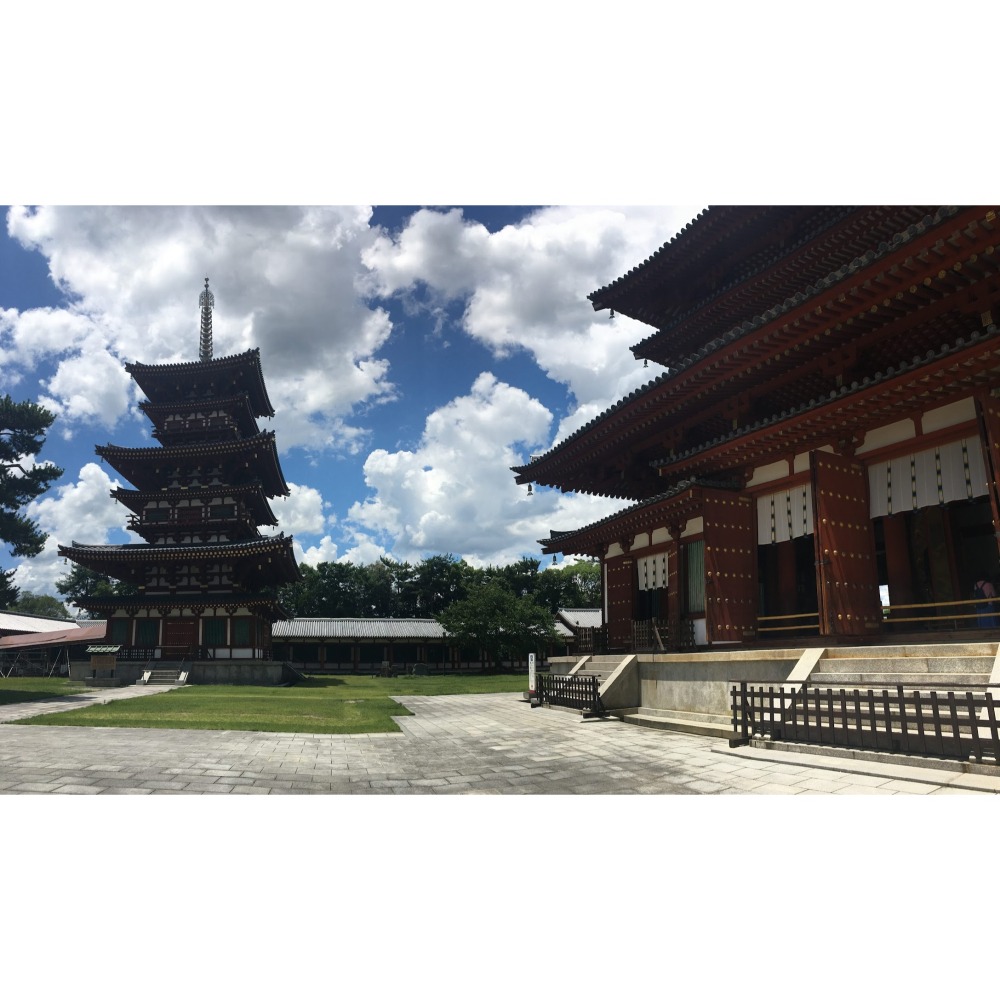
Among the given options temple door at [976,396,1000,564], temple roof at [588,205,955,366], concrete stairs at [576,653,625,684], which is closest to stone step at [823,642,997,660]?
temple door at [976,396,1000,564]

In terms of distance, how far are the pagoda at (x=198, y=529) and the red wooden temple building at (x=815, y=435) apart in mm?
15603

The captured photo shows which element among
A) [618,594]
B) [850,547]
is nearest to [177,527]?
[618,594]

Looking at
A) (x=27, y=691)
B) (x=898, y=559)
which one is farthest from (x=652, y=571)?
A: (x=27, y=691)

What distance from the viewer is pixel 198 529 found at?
24.6 meters

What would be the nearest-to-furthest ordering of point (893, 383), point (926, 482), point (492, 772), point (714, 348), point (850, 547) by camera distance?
1. point (492, 772)
2. point (893, 383)
3. point (926, 482)
4. point (850, 547)
5. point (714, 348)

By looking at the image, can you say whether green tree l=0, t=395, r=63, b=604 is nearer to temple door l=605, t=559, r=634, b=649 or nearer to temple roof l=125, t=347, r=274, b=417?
temple door l=605, t=559, r=634, b=649

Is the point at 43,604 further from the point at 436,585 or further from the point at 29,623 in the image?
the point at 436,585

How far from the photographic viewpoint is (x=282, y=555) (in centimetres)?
2444

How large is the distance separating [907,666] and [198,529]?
23.8 meters

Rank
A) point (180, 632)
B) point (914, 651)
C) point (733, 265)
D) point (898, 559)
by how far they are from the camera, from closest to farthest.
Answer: point (914, 651), point (898, 559), point (733, 265), point (180, 632)

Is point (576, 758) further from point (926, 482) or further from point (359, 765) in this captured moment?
point (926, 482)

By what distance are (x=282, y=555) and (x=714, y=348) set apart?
19.2m

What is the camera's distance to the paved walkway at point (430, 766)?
18.1ft

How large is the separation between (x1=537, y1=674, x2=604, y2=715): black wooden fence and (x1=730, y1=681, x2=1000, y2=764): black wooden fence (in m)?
3.47
